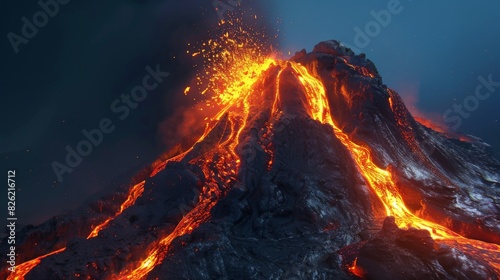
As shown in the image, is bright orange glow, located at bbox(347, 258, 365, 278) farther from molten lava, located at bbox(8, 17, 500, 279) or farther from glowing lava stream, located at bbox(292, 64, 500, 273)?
glowing lava stream, located at bbox(292, 64, 500, 273)

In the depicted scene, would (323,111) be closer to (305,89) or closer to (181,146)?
(305,89)

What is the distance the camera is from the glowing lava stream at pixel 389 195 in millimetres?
8809

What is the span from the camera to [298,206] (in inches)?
400

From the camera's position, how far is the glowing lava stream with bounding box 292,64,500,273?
8.81 meters

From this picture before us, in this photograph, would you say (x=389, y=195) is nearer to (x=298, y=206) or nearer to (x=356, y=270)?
(x=298, y=206)

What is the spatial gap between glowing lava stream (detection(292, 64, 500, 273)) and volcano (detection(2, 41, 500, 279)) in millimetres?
67

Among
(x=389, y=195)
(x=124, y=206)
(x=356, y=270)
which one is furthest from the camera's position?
(x=124, y=206)

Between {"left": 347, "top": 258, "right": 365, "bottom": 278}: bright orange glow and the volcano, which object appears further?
the volcano

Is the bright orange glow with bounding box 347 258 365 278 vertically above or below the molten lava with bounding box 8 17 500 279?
below

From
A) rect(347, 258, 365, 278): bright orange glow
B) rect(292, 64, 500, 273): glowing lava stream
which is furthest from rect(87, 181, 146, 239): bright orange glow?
rect(292, 64, 500, 273): glowing lava stream

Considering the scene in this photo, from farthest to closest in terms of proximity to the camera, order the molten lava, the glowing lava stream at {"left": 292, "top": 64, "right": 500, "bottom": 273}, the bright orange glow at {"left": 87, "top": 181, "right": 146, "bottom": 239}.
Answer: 1. the bright orange glow at {"left": 87, "top": 181, "right": 146, "bottom": 239}
2. the molten lava
3. the glowing lava stream at {"left": 292, "top": 64, "right": 500, "bottom": 273}

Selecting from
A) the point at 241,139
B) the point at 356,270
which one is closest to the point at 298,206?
the point at 356,270

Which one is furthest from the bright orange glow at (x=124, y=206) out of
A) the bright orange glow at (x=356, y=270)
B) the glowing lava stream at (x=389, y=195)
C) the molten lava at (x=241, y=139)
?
the glowing lava stream at (x=389, y=195)

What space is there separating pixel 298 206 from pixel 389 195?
14.3ft
